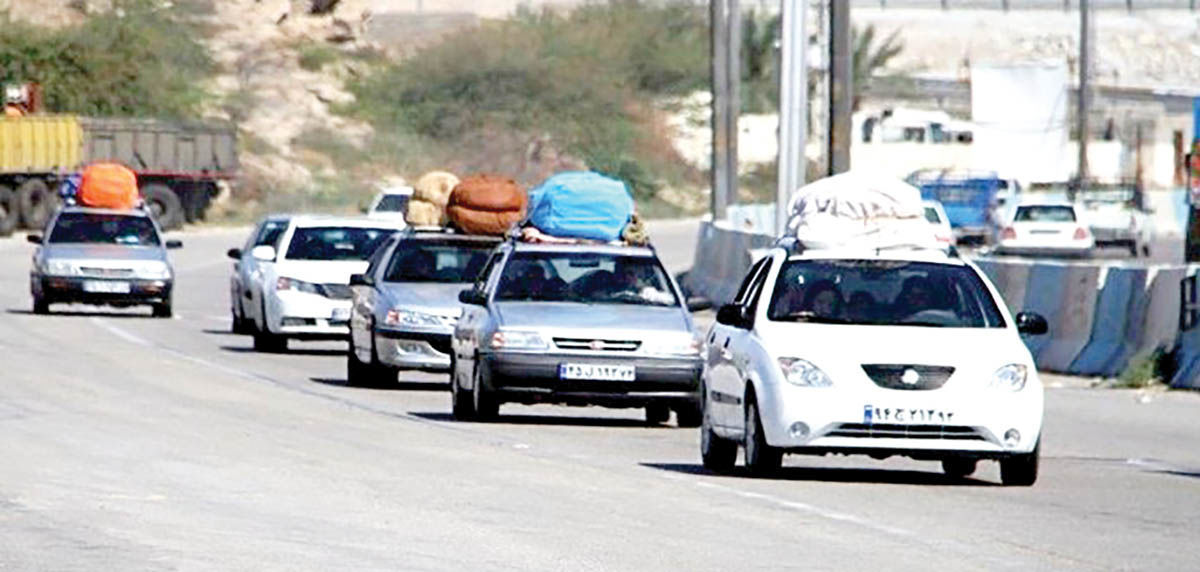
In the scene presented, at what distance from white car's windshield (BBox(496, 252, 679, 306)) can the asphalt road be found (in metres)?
1.00

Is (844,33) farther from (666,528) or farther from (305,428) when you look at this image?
(666,528)

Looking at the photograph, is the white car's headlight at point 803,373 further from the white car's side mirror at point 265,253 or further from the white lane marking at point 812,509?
the white car's side mirror at point 265,253

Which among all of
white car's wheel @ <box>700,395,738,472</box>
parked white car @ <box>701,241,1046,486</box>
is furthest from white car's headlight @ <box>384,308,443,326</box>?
parked white car @ <box>701,241,1046,486</box>

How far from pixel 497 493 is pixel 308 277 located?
17.1 m

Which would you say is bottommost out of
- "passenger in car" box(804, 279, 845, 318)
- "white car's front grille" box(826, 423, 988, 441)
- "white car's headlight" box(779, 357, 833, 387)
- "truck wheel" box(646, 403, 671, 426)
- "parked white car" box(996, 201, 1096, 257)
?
"parked white car" box(996, 201, 1096, 257)

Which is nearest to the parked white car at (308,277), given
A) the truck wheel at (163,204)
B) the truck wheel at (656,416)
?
the truck wheel at (656,416)

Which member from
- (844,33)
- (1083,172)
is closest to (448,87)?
(1083,172)

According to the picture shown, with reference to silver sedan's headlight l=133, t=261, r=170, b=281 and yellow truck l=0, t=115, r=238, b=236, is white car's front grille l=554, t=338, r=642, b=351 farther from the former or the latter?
yellow truck l=0, t=115, r=238, b=236

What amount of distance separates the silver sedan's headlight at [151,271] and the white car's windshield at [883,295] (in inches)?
899

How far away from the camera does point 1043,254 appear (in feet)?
209

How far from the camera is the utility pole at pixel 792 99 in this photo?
130 feet

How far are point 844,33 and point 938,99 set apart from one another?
319ft

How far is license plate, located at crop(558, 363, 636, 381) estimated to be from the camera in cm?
2206

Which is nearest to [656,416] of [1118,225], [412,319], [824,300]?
[412,319]
